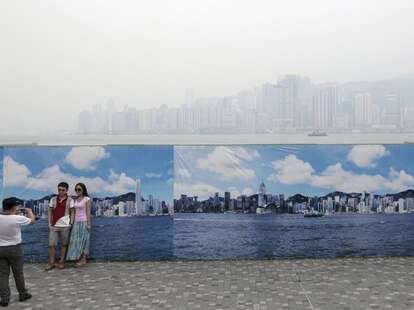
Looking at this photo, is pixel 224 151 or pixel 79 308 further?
pixel 224 151

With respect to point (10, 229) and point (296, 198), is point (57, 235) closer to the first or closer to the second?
point (10, 229)

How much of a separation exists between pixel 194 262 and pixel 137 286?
164 cm

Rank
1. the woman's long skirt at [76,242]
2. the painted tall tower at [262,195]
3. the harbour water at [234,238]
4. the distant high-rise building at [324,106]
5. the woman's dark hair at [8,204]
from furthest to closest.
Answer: the distant high-rise building at [324,106] → the painted tall tower at [262,195] → the harbour water at [234,238] → the woman's long skirt at [76,242] → the woman's dark hair at [8,204]

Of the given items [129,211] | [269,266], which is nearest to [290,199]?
[269,266]

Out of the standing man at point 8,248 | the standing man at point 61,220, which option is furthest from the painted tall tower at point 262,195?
the standing man at point 8,248

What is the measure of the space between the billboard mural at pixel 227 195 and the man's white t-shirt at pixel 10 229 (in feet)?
7.84

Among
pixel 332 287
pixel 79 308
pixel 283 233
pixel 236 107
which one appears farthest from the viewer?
pixel 236 107

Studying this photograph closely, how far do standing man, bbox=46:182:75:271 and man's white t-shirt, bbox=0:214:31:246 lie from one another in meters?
1.89

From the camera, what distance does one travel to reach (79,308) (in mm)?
5344

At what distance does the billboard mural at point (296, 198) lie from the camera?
7.89 meters

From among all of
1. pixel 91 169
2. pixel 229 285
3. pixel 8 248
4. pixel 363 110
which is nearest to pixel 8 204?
pixel 8 248

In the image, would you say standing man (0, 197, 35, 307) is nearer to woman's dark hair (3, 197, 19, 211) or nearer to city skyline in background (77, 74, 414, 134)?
woman's dark hair (3, 197, 19, 211)

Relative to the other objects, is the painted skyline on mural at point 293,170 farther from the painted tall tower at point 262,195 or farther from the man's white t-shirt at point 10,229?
the man's white t-shirt at point 10,229

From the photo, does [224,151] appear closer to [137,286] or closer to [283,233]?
[283,233]
